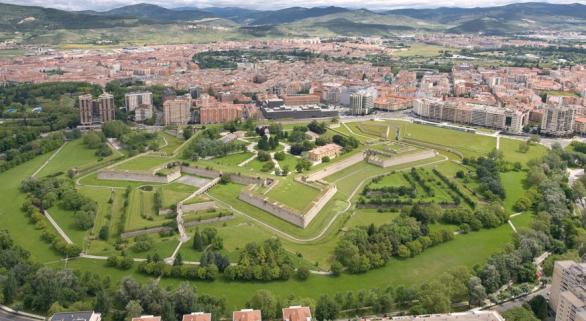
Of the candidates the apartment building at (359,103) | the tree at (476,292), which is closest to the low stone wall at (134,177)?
the tree at (476,292)

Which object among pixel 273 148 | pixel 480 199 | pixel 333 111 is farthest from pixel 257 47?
pixel 480 199

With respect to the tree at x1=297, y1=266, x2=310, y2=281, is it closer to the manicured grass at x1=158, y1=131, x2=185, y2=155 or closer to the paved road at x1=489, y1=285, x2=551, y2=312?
the paved road at x1=489, y1=285, x2=551, y2=312

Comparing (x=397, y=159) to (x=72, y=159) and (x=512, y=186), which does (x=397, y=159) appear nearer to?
(x=512, y=186)

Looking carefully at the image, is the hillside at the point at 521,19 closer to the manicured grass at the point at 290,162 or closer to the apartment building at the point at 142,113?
the apartment building at the point at 142,113

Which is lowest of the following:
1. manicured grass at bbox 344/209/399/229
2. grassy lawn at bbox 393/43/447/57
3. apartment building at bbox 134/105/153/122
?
manicured grass at bbox 344/209/399/229

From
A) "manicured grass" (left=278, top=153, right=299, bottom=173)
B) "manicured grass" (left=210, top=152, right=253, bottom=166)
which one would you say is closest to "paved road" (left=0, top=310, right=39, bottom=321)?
"manicured grass" (left=210, top=152, right=253, bottom=166)

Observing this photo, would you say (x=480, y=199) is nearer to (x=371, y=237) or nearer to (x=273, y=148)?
(x=371, y=237)

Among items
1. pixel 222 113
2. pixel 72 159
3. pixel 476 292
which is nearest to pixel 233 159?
pixel 72 159
